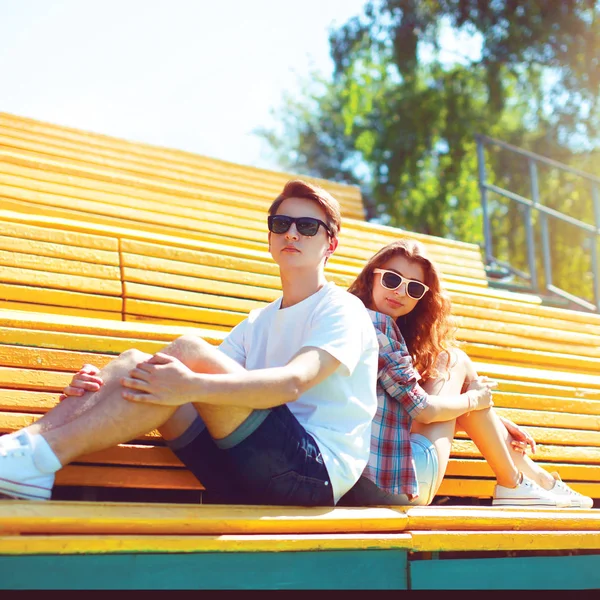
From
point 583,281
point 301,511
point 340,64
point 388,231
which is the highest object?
point 340,64

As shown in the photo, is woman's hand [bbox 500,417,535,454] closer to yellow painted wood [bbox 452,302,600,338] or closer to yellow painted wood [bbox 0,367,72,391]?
yellow painted wood [bbox 452,302,600,338]

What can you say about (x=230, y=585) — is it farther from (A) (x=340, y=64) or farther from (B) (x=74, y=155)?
(A) (x=340, y=64)

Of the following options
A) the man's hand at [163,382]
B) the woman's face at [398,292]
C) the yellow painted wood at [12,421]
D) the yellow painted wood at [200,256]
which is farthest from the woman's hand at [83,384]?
the yellow painted wood at [200,256]

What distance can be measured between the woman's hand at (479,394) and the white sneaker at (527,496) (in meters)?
0.36

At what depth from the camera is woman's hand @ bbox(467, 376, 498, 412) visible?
3.07 meters

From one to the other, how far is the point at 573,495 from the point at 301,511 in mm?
1439

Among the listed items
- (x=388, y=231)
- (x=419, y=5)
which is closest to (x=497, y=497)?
(x=388, y=231)

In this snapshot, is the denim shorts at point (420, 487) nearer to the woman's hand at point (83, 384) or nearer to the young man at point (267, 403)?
the young man at point (267, 403)

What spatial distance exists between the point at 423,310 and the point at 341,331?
0.83 meters

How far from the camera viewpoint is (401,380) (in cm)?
289

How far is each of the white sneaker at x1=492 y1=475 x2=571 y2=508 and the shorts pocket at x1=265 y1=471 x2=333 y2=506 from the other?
1.02m

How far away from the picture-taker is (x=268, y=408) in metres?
2.37

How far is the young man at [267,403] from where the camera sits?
2.26m

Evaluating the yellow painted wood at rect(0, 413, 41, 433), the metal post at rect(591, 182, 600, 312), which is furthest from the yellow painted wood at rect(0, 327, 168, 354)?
the metal post at rect(591, 182, 600, 312)
